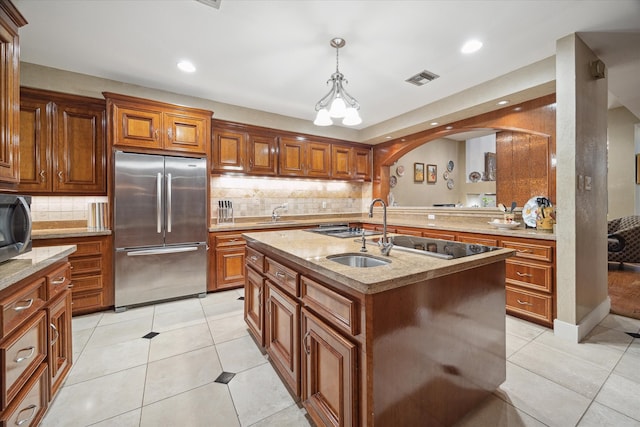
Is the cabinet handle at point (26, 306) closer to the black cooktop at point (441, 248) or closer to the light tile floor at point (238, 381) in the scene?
the light tile floor at point (238, 381)

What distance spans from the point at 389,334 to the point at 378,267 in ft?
0.93

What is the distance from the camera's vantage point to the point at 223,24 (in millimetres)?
2205

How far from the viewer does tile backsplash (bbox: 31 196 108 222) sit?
9.82 ft

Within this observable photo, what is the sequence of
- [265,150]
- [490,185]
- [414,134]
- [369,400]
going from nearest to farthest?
Answer: [369,400] → [265,150] → [414,134] → [490,185]

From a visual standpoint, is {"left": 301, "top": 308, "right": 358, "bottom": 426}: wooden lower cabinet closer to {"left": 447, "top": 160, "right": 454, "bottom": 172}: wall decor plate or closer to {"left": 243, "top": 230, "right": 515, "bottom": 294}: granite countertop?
{"left": 243, "top": 230, "right": 515, "bottom": 294}: granite countertop

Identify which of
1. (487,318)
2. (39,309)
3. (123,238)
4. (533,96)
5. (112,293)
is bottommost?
(112,293)

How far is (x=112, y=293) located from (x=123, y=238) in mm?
623

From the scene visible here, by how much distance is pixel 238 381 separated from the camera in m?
1.82

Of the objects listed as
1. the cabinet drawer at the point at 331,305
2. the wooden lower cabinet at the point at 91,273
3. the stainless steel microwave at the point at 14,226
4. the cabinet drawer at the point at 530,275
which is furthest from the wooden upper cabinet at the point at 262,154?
the cabinet drawer at the point at 530,275

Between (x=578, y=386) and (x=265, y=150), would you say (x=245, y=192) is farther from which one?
(x=578, y=386)

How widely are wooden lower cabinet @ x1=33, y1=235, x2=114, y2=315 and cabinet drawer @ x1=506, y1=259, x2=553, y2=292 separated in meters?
4.28

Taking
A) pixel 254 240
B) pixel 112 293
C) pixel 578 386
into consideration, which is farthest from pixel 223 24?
pixel 578 386

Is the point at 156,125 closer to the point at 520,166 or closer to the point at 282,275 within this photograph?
the point at 282,275

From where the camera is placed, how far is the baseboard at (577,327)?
7.57 feet
